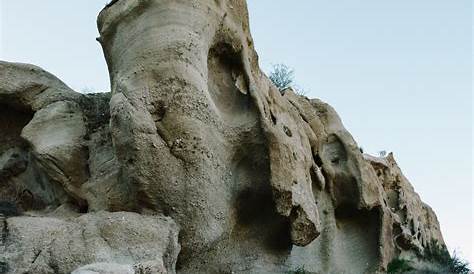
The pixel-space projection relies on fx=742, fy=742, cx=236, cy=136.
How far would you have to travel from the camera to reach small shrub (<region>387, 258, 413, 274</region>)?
9141 millimetres

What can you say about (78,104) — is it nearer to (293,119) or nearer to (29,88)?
(29,88)

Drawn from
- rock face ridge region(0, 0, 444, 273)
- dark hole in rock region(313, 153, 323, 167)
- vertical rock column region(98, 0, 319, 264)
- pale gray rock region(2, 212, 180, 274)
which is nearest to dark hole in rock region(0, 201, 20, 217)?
rock face ridge region(0, 0, 444, 273)

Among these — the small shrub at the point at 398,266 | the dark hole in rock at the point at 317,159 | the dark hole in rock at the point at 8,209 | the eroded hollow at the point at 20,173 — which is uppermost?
the dark hole in rock at the point at 317,159

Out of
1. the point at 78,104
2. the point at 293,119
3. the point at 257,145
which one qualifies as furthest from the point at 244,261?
the point at 78,104

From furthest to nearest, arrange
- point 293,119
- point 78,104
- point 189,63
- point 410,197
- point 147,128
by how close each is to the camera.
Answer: point 410,197
point 293,119
point 78,104
point 189,63
point 147,128

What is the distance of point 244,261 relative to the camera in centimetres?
746

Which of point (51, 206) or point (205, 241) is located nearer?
point (205, 241)

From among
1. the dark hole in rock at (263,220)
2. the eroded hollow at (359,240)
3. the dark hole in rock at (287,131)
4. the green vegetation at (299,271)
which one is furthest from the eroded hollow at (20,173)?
the eroded hollow at (359,240)

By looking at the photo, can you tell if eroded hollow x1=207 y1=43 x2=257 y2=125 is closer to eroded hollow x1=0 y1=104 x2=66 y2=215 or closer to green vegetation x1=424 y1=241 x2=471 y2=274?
eroded hollow x1=0 y1=104 x2=66 y2=215

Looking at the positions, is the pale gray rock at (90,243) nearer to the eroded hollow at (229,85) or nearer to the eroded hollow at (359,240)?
the eroded hollow at (229,85)

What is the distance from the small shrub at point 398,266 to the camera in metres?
9.14

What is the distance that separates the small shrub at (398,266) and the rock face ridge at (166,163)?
0.33m

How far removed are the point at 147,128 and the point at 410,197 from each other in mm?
6716

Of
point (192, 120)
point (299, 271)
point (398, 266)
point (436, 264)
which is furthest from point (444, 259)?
point (192, 120)
